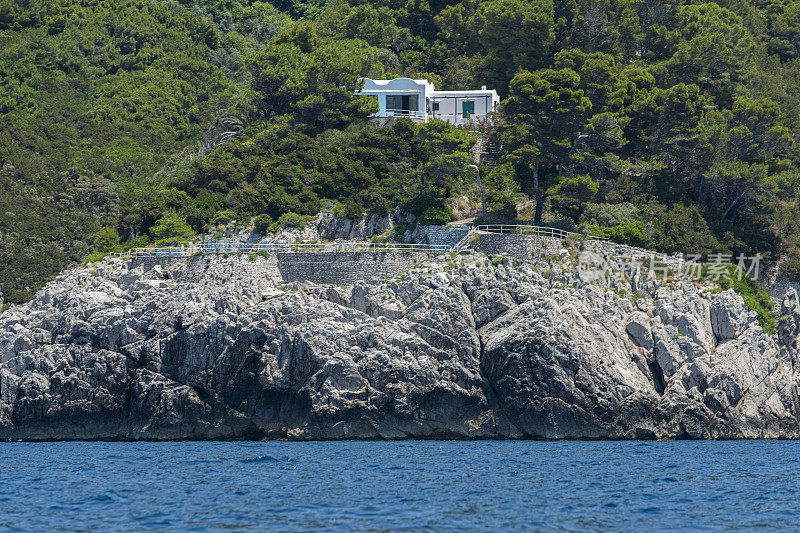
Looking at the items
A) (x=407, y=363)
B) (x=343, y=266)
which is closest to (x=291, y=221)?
(x=343, y=266)

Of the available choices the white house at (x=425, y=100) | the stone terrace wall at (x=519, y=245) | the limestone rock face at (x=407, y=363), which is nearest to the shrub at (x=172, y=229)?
the limestone rock face at (x=407, y=363)

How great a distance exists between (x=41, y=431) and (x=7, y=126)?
48.1m

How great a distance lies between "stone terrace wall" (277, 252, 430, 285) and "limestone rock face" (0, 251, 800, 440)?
1.34m

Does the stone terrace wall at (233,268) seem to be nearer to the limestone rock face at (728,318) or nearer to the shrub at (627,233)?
the shrub at (627,233)

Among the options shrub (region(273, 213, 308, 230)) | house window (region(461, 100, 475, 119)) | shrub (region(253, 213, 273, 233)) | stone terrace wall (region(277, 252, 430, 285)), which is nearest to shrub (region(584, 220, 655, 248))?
stone terrace wall (region(277, 252, 430, 285))

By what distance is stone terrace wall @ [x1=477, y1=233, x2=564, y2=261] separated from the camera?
186 ft

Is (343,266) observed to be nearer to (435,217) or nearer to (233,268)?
(233,268)

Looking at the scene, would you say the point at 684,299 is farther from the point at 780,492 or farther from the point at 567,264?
the point at 780,492

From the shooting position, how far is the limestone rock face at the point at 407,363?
169 ft

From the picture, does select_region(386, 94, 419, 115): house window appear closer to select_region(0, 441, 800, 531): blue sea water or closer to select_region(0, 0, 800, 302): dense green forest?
select_region(0, 0, 800, 302): dense green forest

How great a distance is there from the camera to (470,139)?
6544 cm

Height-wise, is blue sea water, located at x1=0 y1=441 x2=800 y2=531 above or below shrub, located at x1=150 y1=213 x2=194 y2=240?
below

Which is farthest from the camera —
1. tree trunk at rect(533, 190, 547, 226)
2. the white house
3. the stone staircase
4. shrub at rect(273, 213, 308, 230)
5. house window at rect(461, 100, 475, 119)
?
house window at rect(461, 100, 475, 119)

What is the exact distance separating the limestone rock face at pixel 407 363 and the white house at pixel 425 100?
77.4 feet
